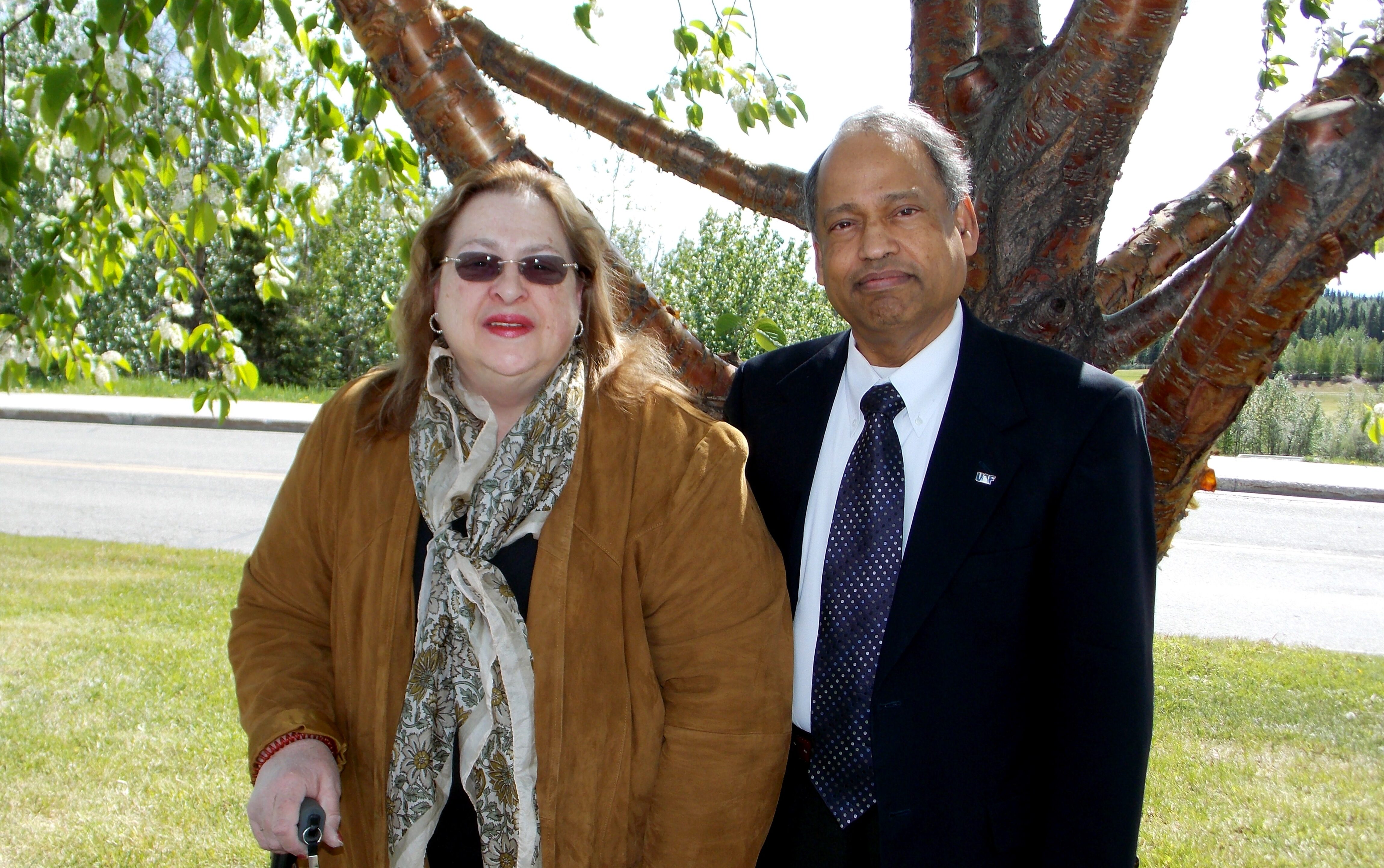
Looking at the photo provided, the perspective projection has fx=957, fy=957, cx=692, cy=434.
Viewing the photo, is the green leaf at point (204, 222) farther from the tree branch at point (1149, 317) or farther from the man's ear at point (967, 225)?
the tree branch at point (1149, 317)

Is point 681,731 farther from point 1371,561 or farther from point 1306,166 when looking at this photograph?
point 1371,561

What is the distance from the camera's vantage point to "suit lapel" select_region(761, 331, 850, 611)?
1904 millimetres

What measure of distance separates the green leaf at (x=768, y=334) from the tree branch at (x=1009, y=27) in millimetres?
913

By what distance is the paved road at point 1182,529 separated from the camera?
7512mm

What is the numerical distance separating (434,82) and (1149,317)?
6.04 feet

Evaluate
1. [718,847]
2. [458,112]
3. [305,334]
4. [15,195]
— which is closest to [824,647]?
[718,847]

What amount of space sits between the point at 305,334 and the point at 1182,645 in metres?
21.3

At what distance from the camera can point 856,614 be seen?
1768 millimetres

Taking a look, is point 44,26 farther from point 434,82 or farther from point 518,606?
point 518,606

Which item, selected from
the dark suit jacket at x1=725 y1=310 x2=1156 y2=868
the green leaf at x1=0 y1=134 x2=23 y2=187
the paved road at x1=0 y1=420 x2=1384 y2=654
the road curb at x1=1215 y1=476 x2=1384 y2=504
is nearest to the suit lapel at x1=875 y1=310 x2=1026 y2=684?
the dark suit jacket at x1=725 y1=310 x2=1156 y2=868

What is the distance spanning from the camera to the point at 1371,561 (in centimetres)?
942

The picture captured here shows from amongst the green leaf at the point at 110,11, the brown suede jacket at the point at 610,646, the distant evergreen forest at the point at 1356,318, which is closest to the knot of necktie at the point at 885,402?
the brown suede jacket at the point at 610,646

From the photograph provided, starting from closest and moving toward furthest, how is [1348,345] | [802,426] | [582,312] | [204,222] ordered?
[802,426] < [582,312] < [204,222] < [1348,345]

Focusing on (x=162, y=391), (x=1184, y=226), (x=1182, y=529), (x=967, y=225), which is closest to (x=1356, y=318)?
(x=1182, y=529)
